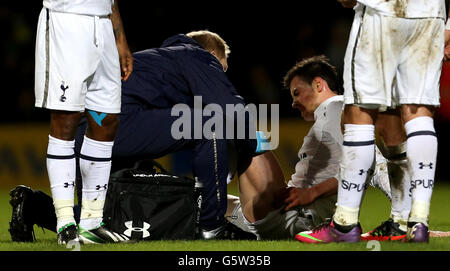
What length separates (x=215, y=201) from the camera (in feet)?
15.1

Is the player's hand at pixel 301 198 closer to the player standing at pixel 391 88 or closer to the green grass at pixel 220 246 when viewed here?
the green grass at pixel 220 246

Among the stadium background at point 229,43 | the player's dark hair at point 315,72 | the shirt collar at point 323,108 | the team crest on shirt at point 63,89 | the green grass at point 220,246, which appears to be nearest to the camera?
the green grass at point 220,246

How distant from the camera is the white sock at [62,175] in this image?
4.17m

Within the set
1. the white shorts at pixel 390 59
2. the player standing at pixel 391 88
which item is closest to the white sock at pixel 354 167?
the player standing at pixel 391 88

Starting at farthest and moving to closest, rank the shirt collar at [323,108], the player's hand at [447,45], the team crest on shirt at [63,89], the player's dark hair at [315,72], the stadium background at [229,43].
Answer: the stadium background at [229,43] → the player's dark hair at [315,72] → the shirt collar at [323,108] → the player's hand at [447,45] → the team crest on shirt at [63,89]

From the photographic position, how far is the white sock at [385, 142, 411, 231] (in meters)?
4.35

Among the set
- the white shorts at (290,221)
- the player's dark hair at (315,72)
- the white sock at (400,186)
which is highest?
the player's dark hair at (315,72)

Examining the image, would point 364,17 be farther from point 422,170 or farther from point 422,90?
point 422,170

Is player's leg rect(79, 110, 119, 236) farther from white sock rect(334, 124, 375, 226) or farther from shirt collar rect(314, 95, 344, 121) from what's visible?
shirt collar rect(314, 95, 344, 121)
